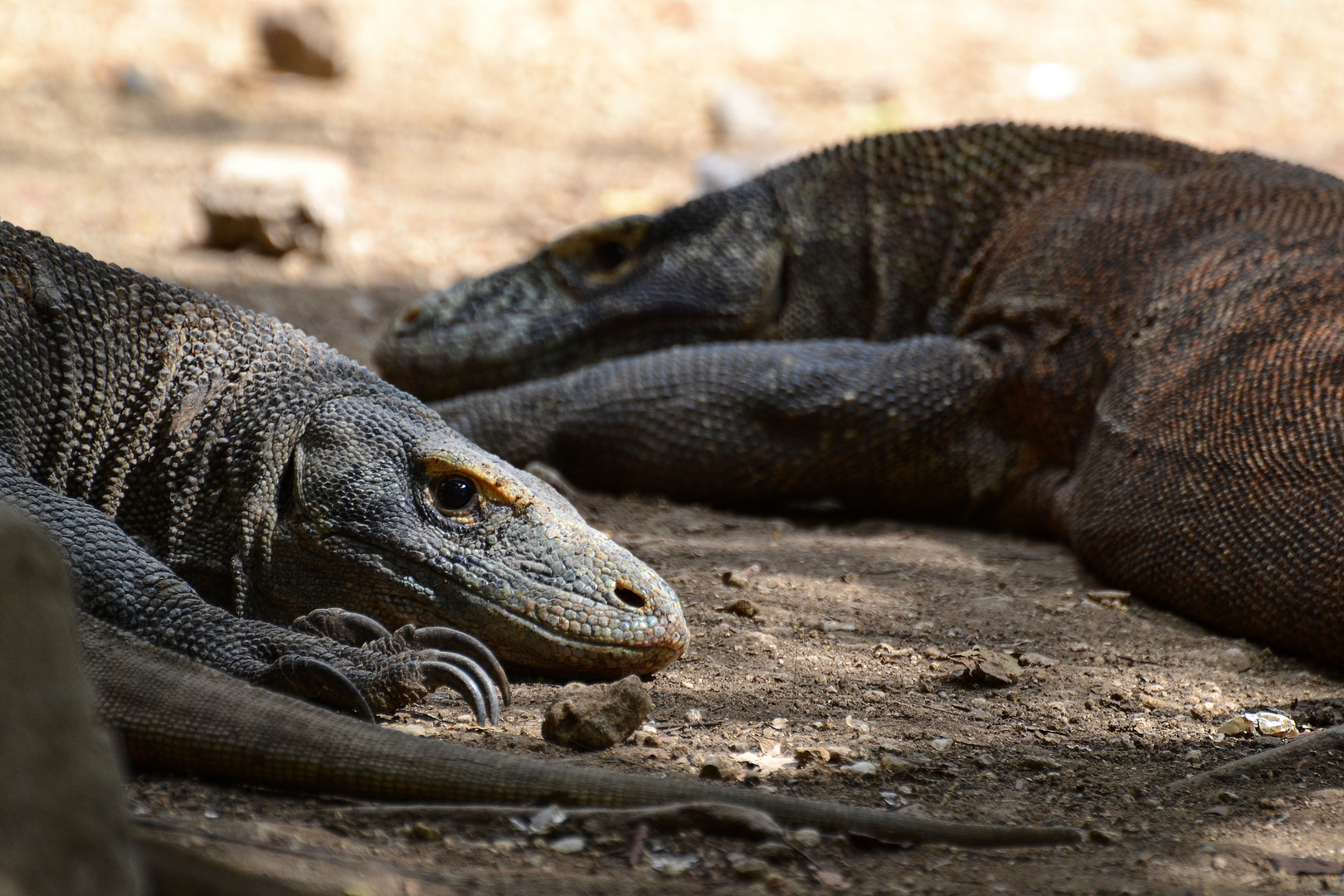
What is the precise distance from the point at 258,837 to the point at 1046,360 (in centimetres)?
295

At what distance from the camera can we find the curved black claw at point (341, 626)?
95.7 inches

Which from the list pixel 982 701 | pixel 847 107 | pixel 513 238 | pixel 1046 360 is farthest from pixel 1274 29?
pixel 982 701

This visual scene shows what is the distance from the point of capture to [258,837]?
1.78 meters

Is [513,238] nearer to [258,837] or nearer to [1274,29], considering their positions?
[258,837]

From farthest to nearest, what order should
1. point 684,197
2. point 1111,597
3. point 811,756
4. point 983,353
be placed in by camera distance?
point 684,197 → point 983,353 → point 1111,597 → point 811,756

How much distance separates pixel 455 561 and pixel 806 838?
945 mm

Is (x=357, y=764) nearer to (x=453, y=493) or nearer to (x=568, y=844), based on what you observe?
(x=568, y=844)

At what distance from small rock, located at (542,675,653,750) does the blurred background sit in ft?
12.3

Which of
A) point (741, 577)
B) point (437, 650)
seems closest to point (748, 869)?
point (437, 650)

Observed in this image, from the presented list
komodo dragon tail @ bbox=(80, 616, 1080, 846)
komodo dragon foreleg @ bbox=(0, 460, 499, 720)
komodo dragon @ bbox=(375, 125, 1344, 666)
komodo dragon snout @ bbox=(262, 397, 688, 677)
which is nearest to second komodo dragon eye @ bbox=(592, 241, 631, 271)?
komodo dragon @ bbox=(375, 125, 1344, 666)

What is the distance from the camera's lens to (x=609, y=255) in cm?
482

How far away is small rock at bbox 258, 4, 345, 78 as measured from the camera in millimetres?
9523

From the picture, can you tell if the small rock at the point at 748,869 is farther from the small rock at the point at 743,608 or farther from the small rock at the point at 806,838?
the small rock at the point at 743,608

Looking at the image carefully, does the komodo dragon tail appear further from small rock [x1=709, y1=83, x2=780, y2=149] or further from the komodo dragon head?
small rock [x1=709, y1=83, x2=780, y2=149]
